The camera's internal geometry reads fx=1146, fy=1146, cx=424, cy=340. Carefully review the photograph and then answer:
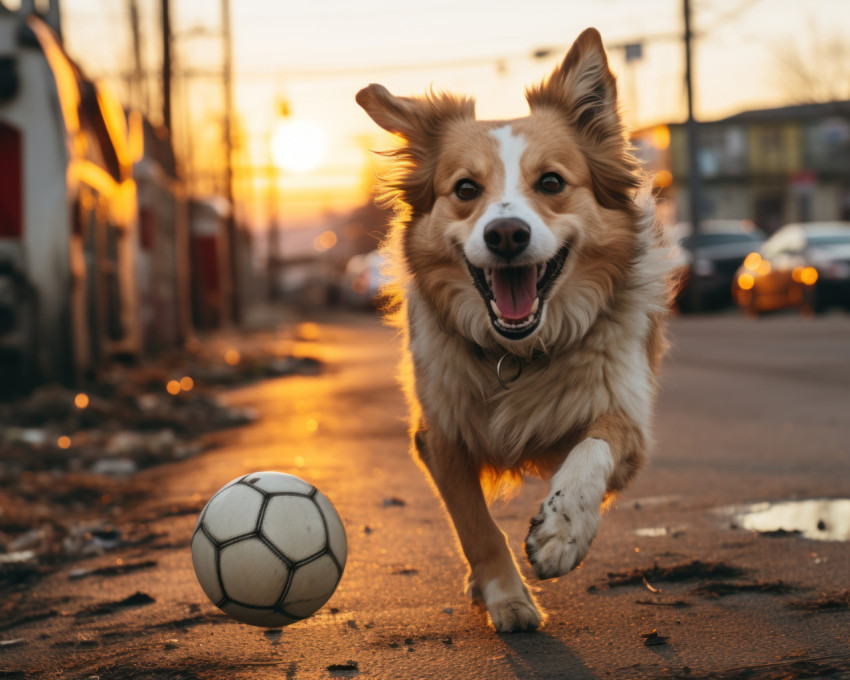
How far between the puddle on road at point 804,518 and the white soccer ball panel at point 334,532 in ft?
6.58

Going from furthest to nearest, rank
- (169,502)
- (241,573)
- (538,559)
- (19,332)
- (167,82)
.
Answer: (167,82) → (19,332) → (169,502) → (241,573) → (538,559)

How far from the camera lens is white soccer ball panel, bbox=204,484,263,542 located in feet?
12.4

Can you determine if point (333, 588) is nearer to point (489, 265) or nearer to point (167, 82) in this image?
point (489, 265)

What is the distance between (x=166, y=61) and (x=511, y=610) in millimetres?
21386

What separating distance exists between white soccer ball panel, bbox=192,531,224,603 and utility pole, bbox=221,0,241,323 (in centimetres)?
2928

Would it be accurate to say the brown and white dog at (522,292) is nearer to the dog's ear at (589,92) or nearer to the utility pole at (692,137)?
the dog's ear at (589,92)

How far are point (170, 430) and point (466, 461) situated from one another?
5.61 metres

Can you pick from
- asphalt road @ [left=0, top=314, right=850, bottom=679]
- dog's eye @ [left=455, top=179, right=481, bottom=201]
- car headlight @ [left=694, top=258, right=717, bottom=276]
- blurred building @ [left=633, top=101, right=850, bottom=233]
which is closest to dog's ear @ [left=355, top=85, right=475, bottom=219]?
dog's eye @ [left=455, top=179, right=481, bottom=201]

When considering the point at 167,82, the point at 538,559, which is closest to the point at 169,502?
the point at 538,559

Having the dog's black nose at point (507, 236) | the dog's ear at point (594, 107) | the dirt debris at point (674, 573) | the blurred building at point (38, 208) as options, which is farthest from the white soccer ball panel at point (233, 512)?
the blurred building at point (38, 208)

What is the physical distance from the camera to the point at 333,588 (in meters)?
3.80

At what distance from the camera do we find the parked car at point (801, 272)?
2012 cm

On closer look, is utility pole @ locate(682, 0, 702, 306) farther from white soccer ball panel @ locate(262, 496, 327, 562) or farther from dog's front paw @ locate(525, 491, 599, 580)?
dog's front paw @ locate(525, 491, 599, 580)

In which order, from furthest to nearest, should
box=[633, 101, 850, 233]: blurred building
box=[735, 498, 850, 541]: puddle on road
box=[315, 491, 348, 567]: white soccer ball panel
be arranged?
box=[633, 101, 850, 233]: blurred building, box=[735, 498, 850, 541]: puddle on road, box=[315, 491, 348, 567]: white soccer ball panel
